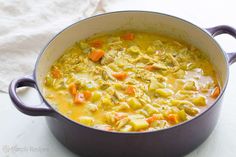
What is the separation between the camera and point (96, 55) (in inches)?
88.4

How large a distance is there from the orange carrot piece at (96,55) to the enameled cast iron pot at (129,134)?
0.41ft

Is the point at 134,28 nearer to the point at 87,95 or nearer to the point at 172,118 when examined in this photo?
the point at 87,95

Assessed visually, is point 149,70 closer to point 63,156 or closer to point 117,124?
point 117,124

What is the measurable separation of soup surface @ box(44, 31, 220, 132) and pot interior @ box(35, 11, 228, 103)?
0.03 metres

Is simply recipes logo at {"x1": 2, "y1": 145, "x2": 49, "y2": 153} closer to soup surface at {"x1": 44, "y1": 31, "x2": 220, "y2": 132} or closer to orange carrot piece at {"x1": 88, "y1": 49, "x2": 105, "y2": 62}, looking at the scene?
soup surface at {"x1": 44, "y1": 31, "x2": 220, "y2": 132}

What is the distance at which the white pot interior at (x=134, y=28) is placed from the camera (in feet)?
6.96

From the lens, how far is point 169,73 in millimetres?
2131

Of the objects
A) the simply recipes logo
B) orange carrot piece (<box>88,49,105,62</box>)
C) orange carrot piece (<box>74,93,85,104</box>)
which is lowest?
the simply recipes logo

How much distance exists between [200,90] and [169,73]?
0.18 metres

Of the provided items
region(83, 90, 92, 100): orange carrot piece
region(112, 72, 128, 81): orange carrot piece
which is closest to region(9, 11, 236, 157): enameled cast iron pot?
region(83, 90, 92, 100): orange carrot piece

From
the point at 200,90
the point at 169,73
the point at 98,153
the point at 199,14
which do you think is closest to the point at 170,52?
the point at 169,73

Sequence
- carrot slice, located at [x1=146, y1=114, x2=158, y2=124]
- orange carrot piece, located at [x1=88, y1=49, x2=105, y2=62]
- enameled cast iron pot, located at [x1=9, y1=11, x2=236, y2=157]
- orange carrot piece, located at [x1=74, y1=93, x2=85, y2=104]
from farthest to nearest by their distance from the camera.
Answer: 1. orange carrot piece, located at [x1=88, y1=49, x2=105, y2=62]
2. orange carrot piece, located at [x1=74, y1=93, x2=85, y2=104]
3. carrot slice, located at [x1=146, y1=114, x2=158, y2=124]
4. enameled cast iron pot, located at [x1=9, y1=11, x2=236, y2=157]

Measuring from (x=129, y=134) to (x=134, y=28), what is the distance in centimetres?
92

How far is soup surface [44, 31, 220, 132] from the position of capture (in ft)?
6.19
